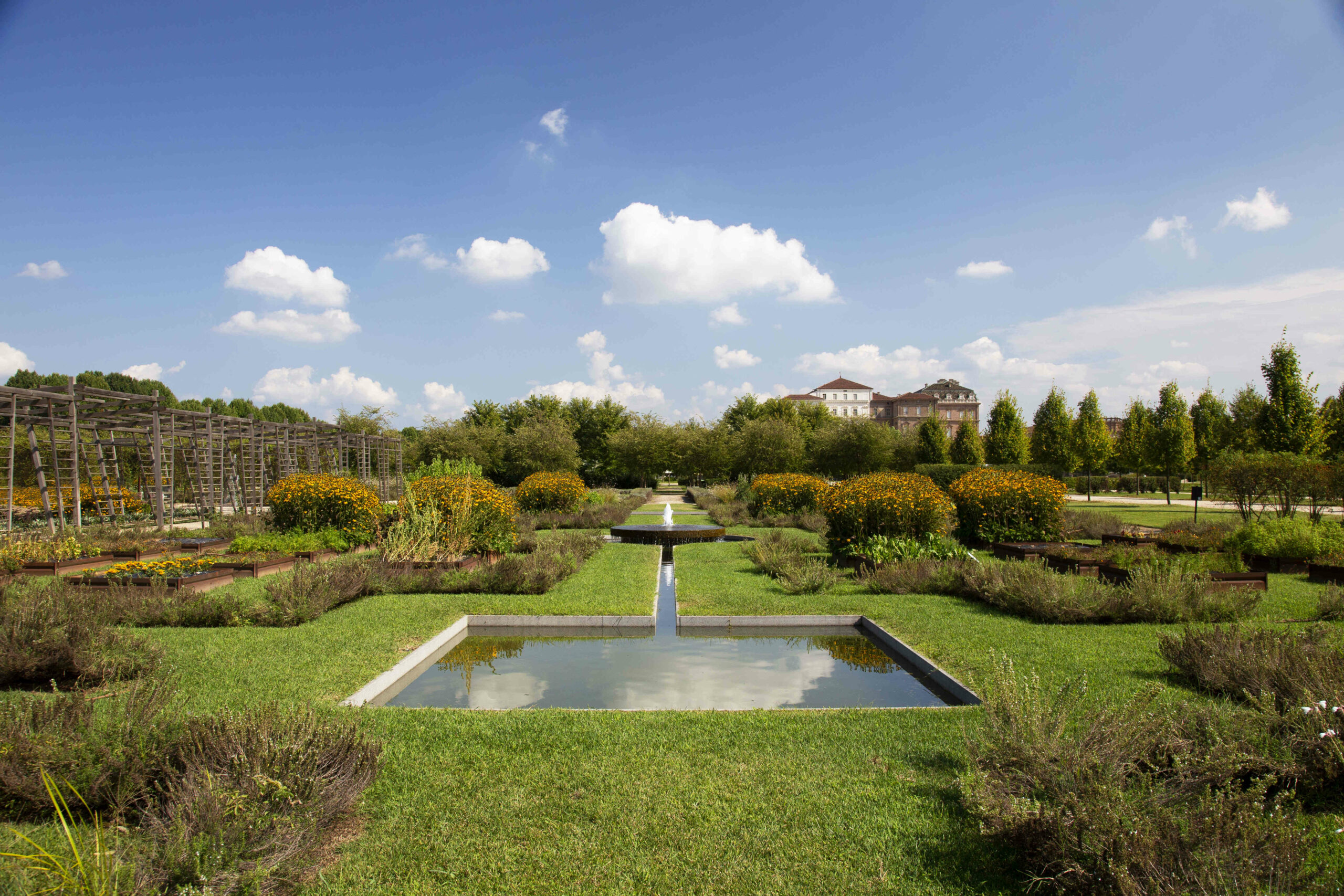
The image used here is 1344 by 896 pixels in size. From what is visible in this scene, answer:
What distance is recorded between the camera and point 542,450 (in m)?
35.0

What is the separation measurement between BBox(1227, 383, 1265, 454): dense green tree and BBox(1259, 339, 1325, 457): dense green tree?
515mm

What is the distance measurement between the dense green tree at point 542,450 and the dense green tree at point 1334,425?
30174 millimetres

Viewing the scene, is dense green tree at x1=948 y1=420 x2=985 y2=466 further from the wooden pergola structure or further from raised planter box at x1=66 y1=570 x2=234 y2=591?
raised planter box at x1=66 y1=570 x2=234 y2=591

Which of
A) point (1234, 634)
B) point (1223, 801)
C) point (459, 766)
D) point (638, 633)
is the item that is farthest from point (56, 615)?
point (1234, 634)

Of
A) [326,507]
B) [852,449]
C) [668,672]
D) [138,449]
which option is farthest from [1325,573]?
[852,449]

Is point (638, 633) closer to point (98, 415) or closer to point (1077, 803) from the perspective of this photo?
point (1077, 803)

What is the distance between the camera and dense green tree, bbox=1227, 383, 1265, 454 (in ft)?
73.2

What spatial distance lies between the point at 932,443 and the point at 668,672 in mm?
44054

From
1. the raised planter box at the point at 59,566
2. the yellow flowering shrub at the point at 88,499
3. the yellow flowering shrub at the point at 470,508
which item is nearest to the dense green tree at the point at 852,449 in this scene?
the yellow flowering shrub at the point at 470,508

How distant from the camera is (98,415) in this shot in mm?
17719

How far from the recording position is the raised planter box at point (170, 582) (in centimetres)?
872

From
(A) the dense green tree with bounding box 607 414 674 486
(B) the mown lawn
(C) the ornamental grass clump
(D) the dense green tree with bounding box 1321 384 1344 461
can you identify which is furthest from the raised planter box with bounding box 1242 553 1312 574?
(A) the dense green tree with bounding box 607 414 674 486

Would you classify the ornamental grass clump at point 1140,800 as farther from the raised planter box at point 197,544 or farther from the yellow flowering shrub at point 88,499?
the yellow flowering shrub at point 88,499

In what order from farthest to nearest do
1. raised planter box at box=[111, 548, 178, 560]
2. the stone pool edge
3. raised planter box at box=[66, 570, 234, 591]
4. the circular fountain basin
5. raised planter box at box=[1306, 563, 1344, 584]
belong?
the circular fountain basin
raised planter box at box=[111, 548, 178, 560]
raised planter box at box=[1306, 563, 1344, 584]
raised planter box at box=[66, 570, 234, 591]
the stone pool edge
